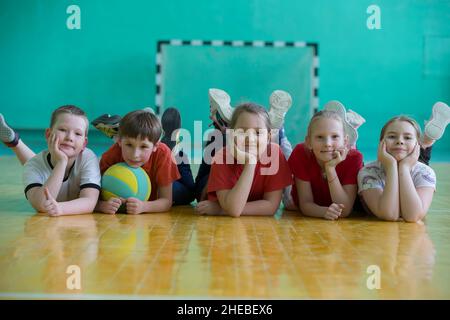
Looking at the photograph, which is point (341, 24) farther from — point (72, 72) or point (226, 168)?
point (226, 168)

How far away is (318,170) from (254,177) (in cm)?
33

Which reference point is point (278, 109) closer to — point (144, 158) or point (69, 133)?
point (144, 158)

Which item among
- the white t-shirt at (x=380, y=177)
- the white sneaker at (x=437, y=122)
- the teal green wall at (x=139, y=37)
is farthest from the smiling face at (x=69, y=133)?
the teal green wall at (x=139, y=37)

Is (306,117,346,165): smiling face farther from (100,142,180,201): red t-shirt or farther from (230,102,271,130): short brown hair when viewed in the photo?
(100,142,180,201): red t-shirt

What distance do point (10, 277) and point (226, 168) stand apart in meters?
1.37

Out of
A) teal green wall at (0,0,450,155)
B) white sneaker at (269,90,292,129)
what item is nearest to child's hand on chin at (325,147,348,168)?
white sneaker at (269,90,292,129)

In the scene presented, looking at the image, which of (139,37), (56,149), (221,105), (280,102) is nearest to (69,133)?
(56,149)

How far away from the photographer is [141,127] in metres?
2.71

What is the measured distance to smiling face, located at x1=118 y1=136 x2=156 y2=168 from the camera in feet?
8.96

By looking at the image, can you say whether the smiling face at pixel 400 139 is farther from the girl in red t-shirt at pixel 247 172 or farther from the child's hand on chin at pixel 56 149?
the child's hand on chin at pixel 56 149

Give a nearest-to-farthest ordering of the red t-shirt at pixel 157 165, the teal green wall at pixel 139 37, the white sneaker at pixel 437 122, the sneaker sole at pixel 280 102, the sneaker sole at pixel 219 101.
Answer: the red t-shirt at pixel 157 165
the white sneaker at pixel 437 122
the sneaker sole at pixel 219 101
the sneaker sole at pixel 280 102
the teal green wall at pixel 139 37

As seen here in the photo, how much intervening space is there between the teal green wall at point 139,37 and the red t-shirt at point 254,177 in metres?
5.95

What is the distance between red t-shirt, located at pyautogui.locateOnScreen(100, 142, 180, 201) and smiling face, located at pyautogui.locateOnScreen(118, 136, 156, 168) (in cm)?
8

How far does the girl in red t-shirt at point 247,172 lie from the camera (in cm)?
261
